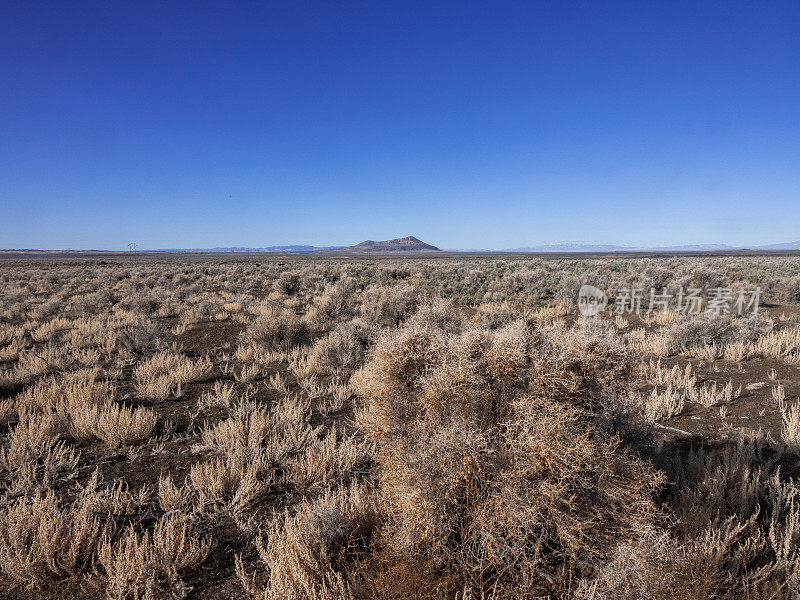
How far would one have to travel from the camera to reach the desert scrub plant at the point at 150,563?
259cm

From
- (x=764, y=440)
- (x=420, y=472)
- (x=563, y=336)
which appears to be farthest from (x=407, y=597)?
(x=764, y=440)

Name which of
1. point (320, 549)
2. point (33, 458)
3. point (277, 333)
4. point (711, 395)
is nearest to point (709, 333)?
point (711, 395)

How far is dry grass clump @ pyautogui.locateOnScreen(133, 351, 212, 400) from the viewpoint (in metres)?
6.43

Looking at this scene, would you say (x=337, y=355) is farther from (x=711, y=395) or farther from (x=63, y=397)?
(x=711, y=395)

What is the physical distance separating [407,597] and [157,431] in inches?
172

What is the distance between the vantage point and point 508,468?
8.06 ft

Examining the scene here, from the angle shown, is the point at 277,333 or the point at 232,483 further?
the point at 277,333

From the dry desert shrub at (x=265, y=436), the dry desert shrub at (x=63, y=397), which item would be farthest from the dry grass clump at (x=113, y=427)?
the dry desert shrub at (x=265, y=436)

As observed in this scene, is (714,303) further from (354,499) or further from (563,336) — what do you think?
(354,499)

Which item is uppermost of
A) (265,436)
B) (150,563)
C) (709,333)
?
(709,333)

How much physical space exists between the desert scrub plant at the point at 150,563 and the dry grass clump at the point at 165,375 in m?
3.80

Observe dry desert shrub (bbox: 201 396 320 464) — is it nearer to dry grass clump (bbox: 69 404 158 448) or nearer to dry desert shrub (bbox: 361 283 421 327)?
dry grass clump (bbox: 69 404 158 448)

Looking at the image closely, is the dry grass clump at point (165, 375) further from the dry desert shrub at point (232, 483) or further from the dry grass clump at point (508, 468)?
the dry grass clump at point (508, 468)

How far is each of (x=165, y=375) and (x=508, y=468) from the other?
269 inches
